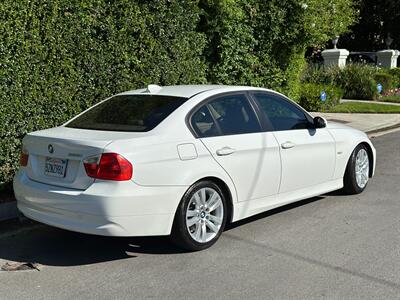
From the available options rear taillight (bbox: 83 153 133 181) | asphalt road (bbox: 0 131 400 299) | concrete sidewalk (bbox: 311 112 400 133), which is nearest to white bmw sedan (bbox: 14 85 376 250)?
rear taillight (bbox: 83 153 133 181)

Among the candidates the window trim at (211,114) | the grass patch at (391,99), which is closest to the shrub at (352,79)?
the grass patch at (391,99)

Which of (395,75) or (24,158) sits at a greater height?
(395,75)

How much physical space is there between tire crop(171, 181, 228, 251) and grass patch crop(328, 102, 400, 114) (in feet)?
39.6

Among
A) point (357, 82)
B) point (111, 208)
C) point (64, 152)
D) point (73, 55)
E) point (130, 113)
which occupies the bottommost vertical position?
point (111, 208)

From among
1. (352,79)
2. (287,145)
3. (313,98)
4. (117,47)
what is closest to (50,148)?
(287,145)

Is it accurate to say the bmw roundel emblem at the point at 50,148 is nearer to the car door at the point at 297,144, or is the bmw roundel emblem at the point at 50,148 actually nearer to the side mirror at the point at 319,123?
the car door at the point at 297,144

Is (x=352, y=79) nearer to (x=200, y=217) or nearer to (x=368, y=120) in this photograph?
(x=368, y=120)

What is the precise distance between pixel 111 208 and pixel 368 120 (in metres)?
11.5

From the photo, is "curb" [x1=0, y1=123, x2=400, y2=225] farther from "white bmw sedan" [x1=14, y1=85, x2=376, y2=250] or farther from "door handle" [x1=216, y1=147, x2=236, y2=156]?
"door handle" [x1=216, y1=147, x2=236, y2=156]

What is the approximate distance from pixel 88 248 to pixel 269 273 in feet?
5.82

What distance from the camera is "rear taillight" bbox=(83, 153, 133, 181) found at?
4469 millimetres

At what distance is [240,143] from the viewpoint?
209 inches

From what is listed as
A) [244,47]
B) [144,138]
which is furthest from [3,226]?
[244,47]

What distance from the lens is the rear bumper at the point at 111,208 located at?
175 inches
